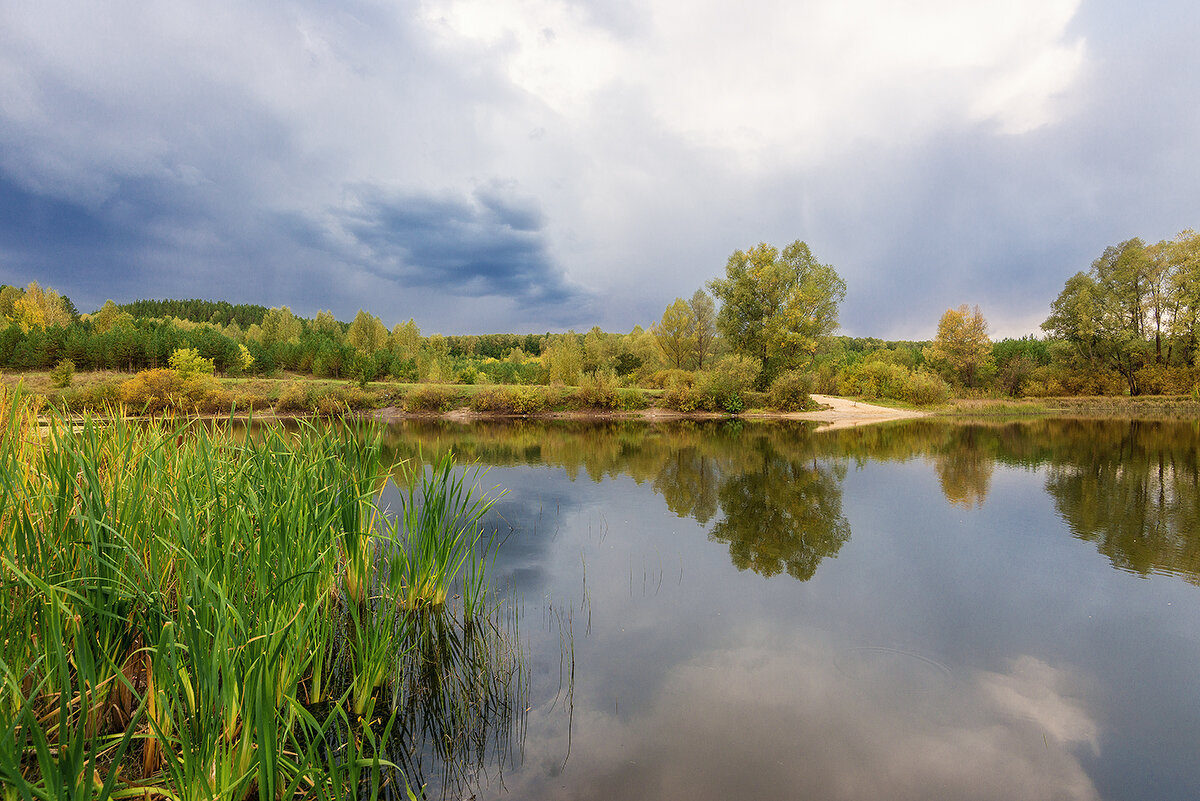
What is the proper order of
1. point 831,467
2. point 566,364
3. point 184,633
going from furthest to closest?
point 566,364 → point 831,467 → point 184,633

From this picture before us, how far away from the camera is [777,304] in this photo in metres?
35.0

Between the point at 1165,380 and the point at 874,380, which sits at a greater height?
the point at 874,380

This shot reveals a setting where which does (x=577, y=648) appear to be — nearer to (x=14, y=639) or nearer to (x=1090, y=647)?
(x=14, y=639)

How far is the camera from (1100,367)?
127ft

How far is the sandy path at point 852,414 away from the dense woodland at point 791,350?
229 centimetres

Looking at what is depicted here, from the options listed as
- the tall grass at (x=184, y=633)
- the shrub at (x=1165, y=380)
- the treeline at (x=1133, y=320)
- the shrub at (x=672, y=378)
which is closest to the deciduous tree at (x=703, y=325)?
the shrub at (x=672, y=378)

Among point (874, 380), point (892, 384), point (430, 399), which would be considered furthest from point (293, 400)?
point (874, 380)

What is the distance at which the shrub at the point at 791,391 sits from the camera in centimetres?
3428

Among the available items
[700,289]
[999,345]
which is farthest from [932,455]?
[999,345]

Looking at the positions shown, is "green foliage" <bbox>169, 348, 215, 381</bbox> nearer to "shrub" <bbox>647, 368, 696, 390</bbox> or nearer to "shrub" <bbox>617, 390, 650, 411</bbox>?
"shrub" <bbox>617, 390, 650, 411</bbox>

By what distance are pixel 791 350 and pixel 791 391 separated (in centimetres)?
280

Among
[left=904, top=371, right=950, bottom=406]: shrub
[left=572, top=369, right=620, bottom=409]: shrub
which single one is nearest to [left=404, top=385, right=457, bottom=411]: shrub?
[left=572, top=369, right=620, bottom=409]: shrub

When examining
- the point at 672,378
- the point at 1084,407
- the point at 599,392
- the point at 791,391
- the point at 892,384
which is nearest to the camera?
the point at 791,391

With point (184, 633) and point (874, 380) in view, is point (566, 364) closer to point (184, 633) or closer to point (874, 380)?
point (874, 380)
